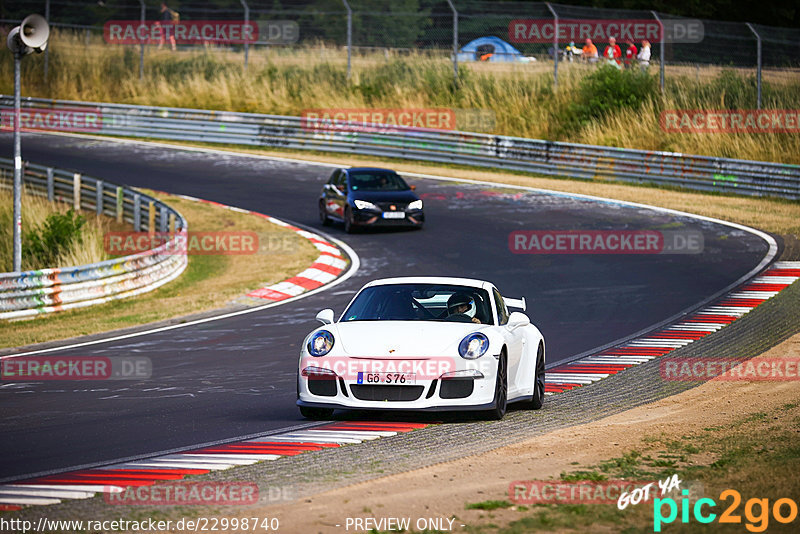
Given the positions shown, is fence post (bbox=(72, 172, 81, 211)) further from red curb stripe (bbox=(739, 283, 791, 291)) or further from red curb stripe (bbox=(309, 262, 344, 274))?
red curb stripe (bbox=(739, 283, 791, 291))

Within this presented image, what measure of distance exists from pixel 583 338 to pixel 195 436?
23.9ft

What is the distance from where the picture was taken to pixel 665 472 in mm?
7617

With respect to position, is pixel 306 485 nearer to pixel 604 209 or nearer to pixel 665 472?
pixel 665 472

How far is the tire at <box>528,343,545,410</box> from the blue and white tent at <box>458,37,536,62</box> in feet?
88.4

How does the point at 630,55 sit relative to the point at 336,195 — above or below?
above

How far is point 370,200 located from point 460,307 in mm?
15647

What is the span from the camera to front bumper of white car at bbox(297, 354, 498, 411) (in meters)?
9.51

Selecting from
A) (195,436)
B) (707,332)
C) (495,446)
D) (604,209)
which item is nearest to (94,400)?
(195,436)

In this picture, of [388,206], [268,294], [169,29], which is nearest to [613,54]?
[388,206]

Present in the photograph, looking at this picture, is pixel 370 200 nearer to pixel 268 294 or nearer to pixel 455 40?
pixel 268 294

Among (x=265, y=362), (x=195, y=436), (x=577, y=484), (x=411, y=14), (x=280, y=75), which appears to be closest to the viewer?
(x=577, y=484)

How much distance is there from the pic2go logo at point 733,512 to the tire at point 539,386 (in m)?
4.03

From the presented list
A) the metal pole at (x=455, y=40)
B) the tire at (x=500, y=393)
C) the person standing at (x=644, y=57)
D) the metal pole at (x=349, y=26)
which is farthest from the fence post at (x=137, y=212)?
the tire at (x=500, y=393)

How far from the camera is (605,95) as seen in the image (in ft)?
120
